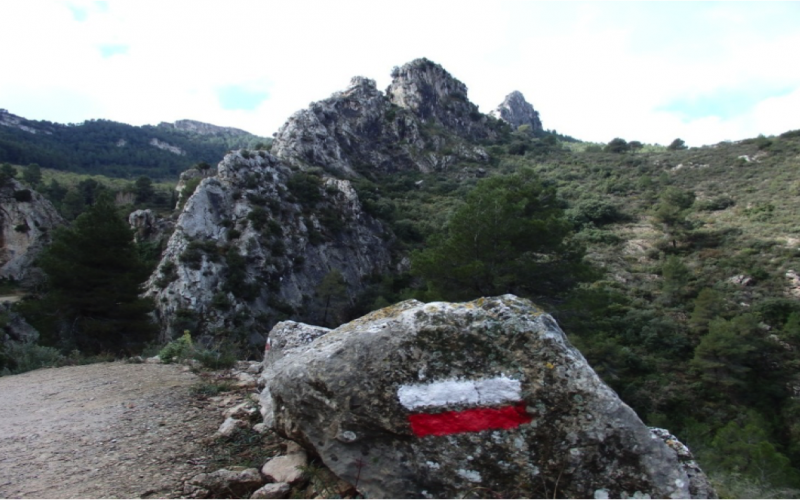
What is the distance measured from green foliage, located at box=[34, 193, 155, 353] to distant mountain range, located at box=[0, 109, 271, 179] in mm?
64055

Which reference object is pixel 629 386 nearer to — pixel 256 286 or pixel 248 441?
pixel 248 441

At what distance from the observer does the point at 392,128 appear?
71750mm

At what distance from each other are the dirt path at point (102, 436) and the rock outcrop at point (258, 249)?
70.0 ft

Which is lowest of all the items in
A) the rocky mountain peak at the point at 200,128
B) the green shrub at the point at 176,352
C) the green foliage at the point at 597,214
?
A: the green shrub at the point at 176,352

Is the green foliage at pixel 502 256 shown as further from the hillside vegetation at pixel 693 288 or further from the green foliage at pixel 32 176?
the green foliage at pixel 32 176

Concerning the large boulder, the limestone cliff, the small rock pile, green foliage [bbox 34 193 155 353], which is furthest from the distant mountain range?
the large boulder

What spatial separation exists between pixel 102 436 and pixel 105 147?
384 feet

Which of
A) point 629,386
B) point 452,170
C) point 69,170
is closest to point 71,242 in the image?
point 629,386

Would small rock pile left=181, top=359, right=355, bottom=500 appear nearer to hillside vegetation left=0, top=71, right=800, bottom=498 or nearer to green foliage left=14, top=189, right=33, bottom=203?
hillside vegetation left=0, top=71, right=800, bottom=498

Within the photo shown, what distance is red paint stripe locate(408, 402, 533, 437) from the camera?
8.07ft

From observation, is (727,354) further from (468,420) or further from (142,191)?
(142,191)

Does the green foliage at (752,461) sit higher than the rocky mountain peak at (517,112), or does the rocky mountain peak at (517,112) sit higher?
the rocky mountain peak at (517,112)

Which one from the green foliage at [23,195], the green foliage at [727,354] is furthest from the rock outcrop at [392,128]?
the green foliage at [727,354]

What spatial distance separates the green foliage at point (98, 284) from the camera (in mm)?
13281
